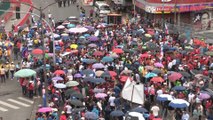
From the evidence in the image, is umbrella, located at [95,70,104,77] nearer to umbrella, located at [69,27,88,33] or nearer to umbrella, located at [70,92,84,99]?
umbrella, located at [70,92,84,99]

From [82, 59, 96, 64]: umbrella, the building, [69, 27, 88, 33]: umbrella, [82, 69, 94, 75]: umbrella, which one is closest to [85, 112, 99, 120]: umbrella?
[82, 69, 94, 75]: umbrella

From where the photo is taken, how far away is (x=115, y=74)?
29.8 m

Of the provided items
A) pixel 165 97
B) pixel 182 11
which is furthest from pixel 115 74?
pixel 182 11

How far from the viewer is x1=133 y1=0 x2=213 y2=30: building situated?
177 ft

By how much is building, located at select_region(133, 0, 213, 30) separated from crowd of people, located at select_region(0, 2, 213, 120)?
398 inches

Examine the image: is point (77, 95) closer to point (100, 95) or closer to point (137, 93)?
point (100, 95)

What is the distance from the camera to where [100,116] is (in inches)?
967

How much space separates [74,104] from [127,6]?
1640 inches

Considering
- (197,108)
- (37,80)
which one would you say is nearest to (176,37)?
(37,80)

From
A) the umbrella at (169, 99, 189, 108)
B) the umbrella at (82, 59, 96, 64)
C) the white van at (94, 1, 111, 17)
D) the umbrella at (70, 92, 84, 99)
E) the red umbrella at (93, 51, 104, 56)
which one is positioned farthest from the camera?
the white van at (94, 1, 111, 17)

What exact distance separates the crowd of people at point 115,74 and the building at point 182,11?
33.2 feet

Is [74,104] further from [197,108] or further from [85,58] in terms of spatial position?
[85,58]

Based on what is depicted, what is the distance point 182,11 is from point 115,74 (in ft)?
88.1

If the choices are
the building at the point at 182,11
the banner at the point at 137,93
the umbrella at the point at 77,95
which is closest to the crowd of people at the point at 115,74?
the umbrella at the point at 77,95
